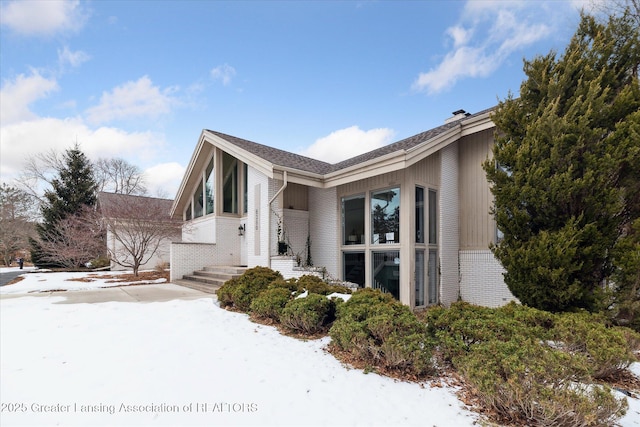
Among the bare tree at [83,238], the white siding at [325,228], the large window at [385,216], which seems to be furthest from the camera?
the bare tree at [83,238]

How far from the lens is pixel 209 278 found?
1033cm

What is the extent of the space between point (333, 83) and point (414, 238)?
814cm

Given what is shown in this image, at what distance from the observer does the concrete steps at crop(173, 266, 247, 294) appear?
963 cm

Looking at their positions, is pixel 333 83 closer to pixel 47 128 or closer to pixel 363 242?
pixel 363 242

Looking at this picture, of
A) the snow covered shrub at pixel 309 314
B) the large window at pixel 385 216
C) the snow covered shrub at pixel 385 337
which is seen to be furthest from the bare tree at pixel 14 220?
the snow covered shrub at pixel 385 337

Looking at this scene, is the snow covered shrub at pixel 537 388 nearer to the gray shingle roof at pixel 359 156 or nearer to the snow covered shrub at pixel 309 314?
the snow covered shrub at pixel 309 314

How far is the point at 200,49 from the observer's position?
10.8m

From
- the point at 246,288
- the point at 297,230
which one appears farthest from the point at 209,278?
the point at 246,288

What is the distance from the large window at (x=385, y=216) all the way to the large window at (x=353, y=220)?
16.2 inches

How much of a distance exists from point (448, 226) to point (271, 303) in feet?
17.3

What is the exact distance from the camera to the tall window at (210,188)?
42.0ft

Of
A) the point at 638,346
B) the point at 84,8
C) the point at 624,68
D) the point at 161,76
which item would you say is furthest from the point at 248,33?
the point at 638,346

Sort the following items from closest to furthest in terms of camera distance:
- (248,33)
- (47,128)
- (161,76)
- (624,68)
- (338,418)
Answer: (338,418)
(624,68)
(248,33)
(161,76)
(47,128)

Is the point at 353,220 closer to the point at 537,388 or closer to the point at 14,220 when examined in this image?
the point at 537,388
